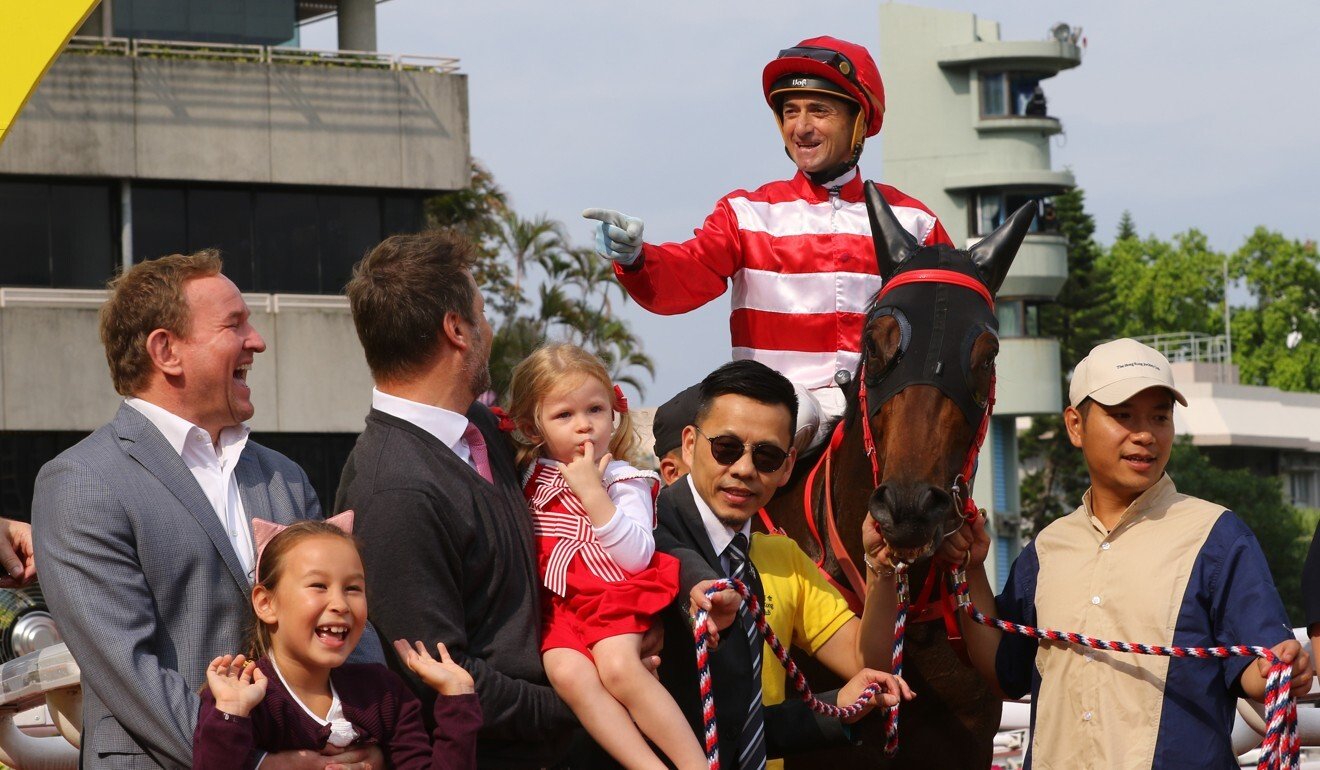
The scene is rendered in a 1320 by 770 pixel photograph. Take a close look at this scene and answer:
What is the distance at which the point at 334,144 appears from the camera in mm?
26703

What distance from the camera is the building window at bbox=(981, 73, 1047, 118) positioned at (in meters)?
51.2

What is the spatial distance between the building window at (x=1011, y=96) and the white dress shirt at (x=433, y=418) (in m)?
48.1

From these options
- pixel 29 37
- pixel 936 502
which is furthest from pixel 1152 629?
pixel 29 37

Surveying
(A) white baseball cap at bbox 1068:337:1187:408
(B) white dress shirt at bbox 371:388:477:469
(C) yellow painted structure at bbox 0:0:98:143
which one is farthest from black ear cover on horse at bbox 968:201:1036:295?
(C) yellow painted structure at bbox 0:0:98:143

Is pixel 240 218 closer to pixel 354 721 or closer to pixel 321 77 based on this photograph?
pixel 321 77

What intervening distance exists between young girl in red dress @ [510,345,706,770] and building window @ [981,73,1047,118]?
47843mm

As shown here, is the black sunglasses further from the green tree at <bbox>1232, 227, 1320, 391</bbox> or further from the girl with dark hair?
the green tree at <bbox>1232, 227, 1320, 391</bbox>

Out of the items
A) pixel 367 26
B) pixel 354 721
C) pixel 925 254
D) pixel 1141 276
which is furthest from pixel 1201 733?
pixel 1141 276

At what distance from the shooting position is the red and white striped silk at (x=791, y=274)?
226 inches

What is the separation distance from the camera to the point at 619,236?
5.45 m

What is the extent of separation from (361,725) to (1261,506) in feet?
147

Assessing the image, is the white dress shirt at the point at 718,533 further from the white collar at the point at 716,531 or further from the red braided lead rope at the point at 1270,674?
the red braided lead rope at the point at 1270,674

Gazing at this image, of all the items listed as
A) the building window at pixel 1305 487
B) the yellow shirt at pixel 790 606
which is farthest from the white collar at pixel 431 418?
the building window at pixel 1305 487

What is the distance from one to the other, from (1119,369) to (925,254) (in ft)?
2.22
